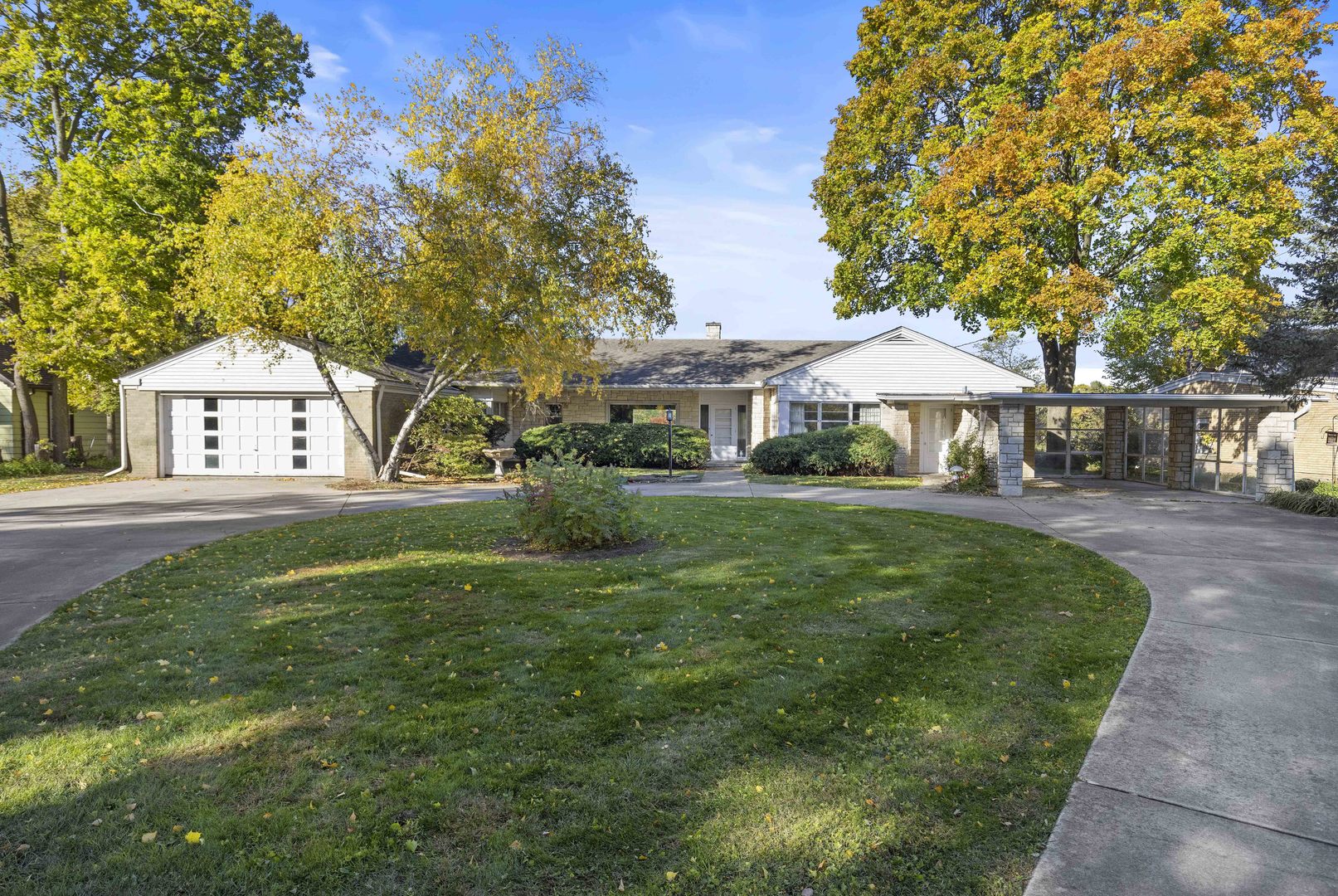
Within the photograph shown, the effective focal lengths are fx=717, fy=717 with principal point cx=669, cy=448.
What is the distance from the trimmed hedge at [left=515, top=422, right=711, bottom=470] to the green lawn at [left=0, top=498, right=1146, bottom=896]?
48.1 ft

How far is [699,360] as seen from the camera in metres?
26.4

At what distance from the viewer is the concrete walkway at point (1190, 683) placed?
2635mm

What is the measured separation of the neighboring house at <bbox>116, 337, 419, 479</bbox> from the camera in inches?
711

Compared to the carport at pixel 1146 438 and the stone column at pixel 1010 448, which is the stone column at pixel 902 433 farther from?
the stone column at pixel 1010 448

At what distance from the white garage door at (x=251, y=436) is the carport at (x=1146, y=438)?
51.8 ft

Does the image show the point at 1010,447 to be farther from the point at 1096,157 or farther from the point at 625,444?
the point at 625,444

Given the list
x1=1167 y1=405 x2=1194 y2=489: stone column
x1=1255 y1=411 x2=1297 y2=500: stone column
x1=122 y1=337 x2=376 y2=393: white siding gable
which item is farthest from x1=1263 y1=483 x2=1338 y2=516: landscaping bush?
x1=122 y1=337 x2=376 y2=393: white siding gable

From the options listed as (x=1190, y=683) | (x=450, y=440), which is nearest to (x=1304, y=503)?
(x=1190, y=683)

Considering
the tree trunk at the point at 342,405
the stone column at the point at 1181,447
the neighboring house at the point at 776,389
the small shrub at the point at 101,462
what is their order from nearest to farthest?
the stone column at the point at 1181,447 → the tree trunk at the point at 342,405 → the neighboring house at the point at 776,389 → the small shrub at the point at 101,462

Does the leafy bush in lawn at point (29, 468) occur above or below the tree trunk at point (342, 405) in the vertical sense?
below

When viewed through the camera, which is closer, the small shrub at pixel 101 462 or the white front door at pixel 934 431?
the white front door at pixel 934 431

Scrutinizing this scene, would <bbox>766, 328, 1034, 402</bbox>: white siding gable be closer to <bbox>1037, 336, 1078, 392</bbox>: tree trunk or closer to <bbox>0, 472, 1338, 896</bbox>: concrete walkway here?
<bbox>1037, 336, 1078, 392</bbox>: tree trunk

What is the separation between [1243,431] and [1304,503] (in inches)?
128

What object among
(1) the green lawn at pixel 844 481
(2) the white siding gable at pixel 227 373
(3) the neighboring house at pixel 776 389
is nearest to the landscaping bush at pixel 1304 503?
(1) the green lawn at pixel 844 481
